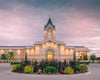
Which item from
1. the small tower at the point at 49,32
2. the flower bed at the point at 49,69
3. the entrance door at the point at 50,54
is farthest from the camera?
the small tower at the point at 49,32

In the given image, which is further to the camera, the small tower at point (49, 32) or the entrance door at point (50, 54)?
the small tower at point (49, 32)

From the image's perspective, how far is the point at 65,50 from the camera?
84.2 metres

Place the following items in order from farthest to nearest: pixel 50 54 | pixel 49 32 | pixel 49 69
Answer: pixel 49 32 → pixel 50 54 → pixel 49 69

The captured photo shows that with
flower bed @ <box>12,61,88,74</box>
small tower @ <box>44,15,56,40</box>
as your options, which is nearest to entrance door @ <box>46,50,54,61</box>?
small tower @ <box>44,15,56,40</box>

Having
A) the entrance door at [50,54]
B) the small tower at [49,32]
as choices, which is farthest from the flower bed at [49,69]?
the small tower at [49,32]

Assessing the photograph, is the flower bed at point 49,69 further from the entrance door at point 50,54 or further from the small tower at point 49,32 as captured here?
the small tower at point 49,32

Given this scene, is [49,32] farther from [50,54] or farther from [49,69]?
[49,69]

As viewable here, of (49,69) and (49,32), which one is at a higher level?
(49,32)

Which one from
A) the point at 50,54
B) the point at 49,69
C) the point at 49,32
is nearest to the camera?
the point at 49,69

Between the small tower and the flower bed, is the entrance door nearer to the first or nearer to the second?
the small tower

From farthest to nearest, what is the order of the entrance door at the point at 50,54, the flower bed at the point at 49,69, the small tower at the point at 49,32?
the small tower at the point at 49,32, the entrance door at the point at 50,54, the flower bed at the point at 49,69

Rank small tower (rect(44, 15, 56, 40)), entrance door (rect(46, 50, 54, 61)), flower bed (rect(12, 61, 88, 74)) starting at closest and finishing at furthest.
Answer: flower bed (rect(12, 61, 88, 74))
entrance door (rect(46, 50, 54, 61))
small tower (rect(44, 15, 56, 40))

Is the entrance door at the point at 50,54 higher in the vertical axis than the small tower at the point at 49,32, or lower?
lower

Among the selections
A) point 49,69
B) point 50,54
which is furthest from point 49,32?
point 49,69
